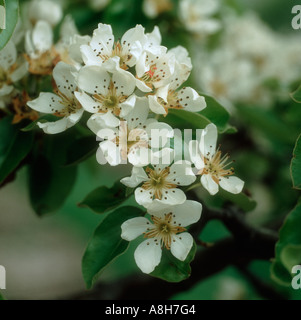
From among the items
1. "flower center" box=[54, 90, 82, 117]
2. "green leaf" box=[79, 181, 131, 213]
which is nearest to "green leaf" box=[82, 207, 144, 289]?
"green leaf" box=[79, 181, 131, 213]

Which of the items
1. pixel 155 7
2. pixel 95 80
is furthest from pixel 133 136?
pixel 155 7

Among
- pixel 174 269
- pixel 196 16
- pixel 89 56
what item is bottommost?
pixel 174 269

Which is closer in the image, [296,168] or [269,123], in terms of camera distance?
[296,168]

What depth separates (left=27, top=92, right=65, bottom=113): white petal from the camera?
3.33 feet

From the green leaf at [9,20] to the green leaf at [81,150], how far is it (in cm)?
27

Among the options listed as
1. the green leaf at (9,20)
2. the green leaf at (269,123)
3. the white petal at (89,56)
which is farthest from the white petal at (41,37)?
the green leaf at (269,123)

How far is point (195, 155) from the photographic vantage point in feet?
3.03

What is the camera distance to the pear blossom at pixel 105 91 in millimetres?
904

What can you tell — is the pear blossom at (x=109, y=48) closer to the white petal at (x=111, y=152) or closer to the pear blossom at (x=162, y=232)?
the white petal at (x=111, y=152)

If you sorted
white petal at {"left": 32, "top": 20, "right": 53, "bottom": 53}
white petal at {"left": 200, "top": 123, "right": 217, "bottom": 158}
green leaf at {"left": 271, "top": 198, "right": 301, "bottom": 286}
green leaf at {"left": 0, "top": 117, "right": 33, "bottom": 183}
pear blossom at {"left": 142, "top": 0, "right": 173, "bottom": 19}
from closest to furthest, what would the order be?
1. green leaf at {"left": 271, "top": 198, "right": 301, "bottom": 286}
2. white petal at {"left": 200, "top": 123, "right": 217, "bottom": 158}
3. green leaf at {"left": 0, "top": 117, "right": 33, "bottom": 183}
4. white petal at {"left": 32, "top": 20, "right": 53, "bottom": 53}
5. pear blossom at {"left": 142, "top": 0, "right": 173, "bottom": 19}

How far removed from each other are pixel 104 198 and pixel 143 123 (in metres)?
0.20

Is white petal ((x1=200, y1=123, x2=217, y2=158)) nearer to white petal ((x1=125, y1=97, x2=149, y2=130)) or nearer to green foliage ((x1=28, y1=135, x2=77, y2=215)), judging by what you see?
white petal ((x1=125, y1=97, x2=149, y2=130))

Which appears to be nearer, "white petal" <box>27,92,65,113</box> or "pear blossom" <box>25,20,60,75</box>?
"white petal" <box>27,92,65,113</box>

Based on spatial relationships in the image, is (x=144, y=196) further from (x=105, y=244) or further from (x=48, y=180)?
(x=48, y=180)
